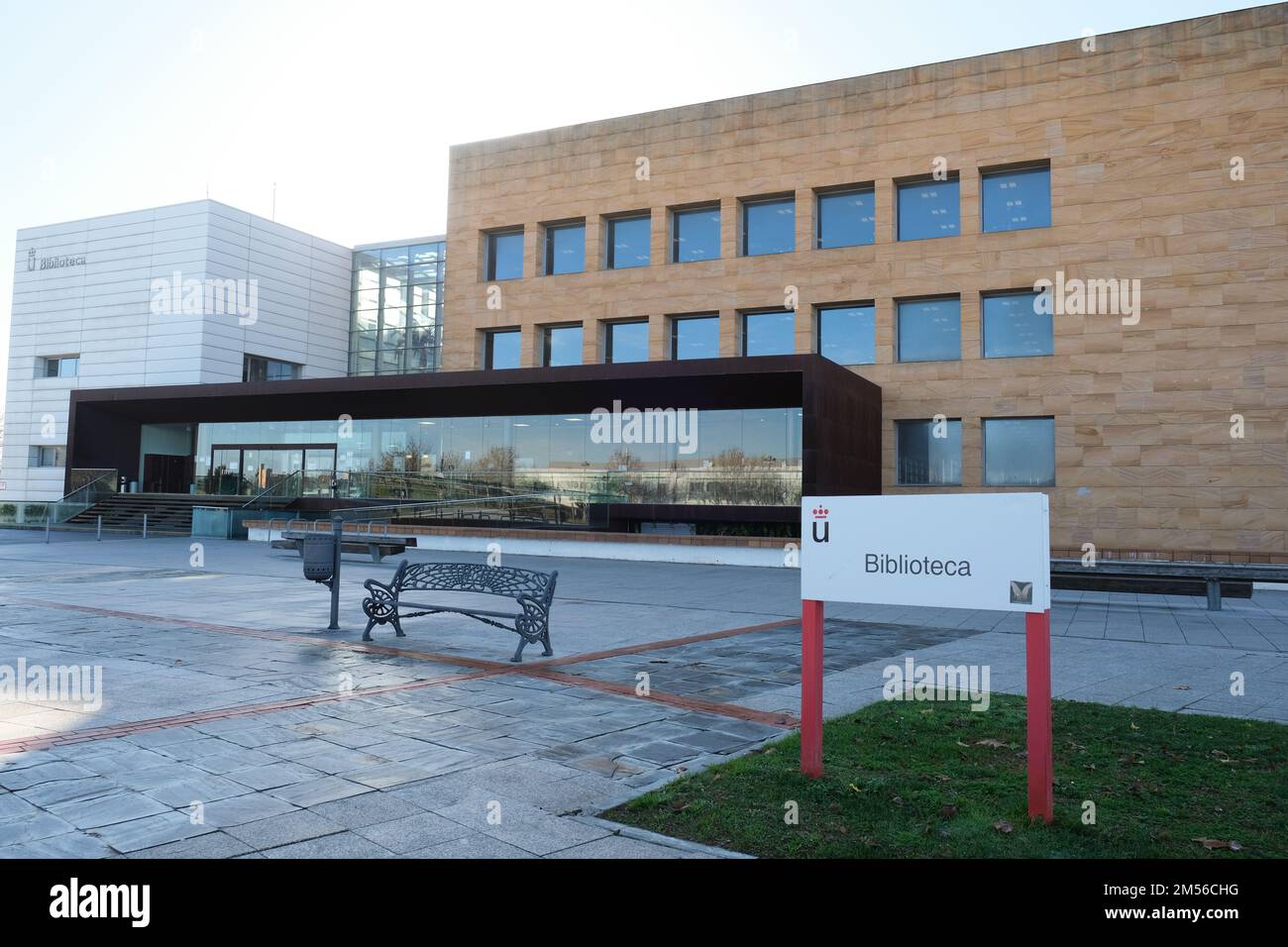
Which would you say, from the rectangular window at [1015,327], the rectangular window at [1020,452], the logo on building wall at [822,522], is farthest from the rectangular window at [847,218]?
the logo on building wall at [822,522]

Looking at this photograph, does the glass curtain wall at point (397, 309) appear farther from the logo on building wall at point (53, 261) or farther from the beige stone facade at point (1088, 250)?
the beige stone facade at point (1088, 250)

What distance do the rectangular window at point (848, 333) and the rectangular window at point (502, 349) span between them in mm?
11651

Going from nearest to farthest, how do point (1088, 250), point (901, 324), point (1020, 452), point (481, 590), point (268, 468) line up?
point (481, 590) < point (1088, 250) < point (1020, 452) < point (901, 324) < point (268, 468)

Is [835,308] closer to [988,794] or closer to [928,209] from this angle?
[928,209]

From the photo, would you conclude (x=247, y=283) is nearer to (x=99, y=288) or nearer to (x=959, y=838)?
(x=99, y=288)

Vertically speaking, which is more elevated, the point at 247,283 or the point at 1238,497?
the point at 247,283

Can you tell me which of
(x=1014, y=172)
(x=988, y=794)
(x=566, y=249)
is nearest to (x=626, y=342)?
(x=566, y=249)

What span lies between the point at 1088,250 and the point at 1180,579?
46.1 ft

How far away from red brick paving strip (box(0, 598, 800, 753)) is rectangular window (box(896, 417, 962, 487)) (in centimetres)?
1696

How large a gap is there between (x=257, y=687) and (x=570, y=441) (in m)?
22.6

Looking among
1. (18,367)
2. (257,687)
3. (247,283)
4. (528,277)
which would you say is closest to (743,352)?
(528,277)

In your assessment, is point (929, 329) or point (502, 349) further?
point (502, 349)

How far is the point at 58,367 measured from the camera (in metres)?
49.9

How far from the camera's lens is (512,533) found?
2786cm
